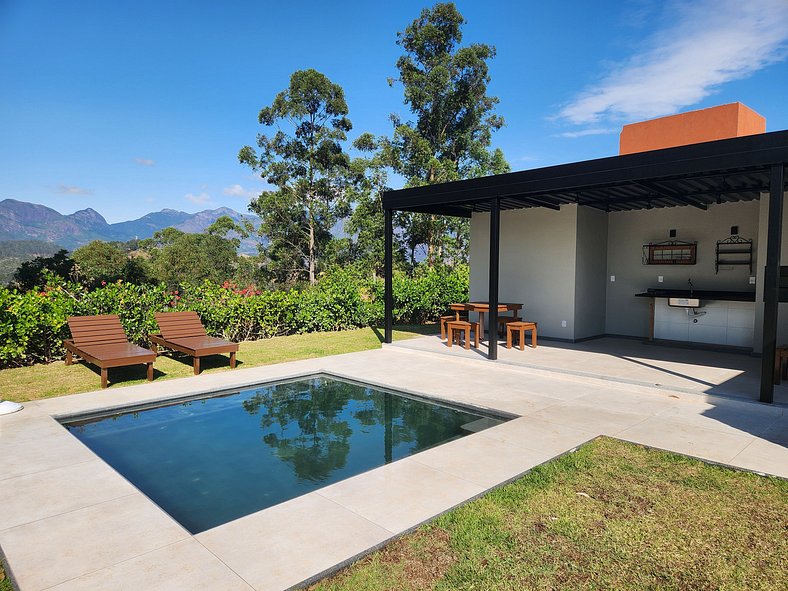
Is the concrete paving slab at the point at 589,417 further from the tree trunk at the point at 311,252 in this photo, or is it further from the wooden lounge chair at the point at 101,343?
the tree trunk at the point at 311,252

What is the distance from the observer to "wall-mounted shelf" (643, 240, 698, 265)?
9.87 meters

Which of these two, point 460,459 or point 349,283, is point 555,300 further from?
point 460,459

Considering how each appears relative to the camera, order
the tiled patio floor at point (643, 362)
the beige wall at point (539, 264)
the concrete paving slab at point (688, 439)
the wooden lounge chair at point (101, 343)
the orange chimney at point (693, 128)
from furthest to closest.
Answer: the orange chimney at point (693, 128) → the beige wall at point (539, 264) → the wooden lounge chair at point (101, 343) → the tiled patio floor at point (643, 362) → the concrete paving slab at point (688, 439)

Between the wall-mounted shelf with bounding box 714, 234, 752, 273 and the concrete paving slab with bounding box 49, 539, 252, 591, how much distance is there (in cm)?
1039

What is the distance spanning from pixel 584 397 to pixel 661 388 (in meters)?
1.04

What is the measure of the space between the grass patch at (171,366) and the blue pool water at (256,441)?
4.93 feet

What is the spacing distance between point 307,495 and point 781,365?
6.77 metres

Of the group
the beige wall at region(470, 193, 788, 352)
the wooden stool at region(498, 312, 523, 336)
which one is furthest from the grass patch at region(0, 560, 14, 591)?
the beige wall at region(470, 193, 788, 352)

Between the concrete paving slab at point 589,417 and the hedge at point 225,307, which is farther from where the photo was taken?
the hedge at point 225,307

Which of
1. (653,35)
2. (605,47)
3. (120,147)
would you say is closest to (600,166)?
(653,35)

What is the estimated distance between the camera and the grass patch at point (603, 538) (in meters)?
2.54

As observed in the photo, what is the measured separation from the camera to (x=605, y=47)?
2116 centimetres

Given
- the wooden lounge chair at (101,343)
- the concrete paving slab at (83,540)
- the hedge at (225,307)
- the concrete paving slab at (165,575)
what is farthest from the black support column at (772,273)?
the hedge at (225,307)

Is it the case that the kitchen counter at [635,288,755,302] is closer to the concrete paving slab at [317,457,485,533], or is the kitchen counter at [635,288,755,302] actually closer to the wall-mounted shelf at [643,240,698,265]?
Answer: the wall-mounted shelf at [643,240,698,265]
